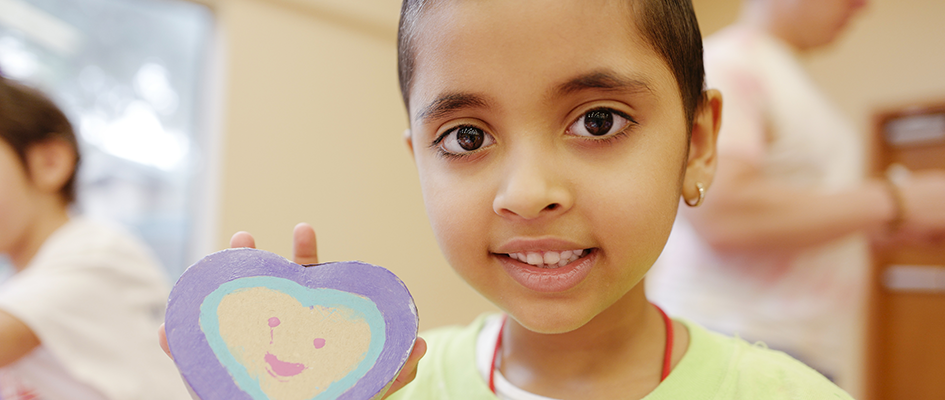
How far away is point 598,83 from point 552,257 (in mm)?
173

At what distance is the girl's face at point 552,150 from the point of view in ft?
1.68

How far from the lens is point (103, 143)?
7.02 feet

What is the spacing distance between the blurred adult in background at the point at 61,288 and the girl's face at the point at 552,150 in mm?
796

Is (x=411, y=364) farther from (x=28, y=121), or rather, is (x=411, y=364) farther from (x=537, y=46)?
(x=28, y=121)

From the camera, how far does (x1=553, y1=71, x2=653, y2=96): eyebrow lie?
0.51 m

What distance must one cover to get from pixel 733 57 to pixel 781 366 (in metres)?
0.62

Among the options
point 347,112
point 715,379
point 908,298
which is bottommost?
point 908,298

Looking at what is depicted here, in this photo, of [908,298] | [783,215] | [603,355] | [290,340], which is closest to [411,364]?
[290,340]

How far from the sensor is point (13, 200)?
1082mm

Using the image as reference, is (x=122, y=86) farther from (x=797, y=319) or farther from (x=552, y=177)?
(x=797, y=319)

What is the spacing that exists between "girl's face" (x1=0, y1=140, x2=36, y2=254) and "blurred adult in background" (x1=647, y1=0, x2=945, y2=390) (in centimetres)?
131

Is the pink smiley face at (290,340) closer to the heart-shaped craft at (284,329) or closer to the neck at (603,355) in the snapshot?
the heart-shaped craft at (284,329)

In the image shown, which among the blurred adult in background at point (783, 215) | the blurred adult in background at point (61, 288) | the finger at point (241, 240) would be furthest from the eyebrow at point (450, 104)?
the blurred adult in background at point (61, 288)

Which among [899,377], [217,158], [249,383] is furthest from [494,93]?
[899,377]
